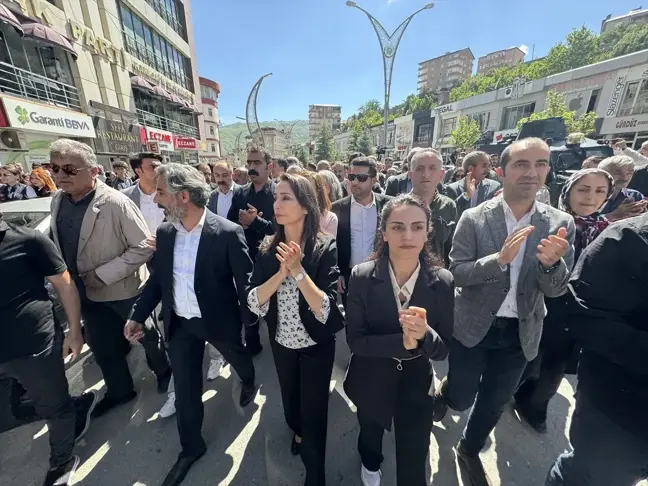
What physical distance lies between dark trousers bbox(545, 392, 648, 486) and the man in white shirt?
13.6 ft

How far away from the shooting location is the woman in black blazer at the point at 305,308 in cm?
192

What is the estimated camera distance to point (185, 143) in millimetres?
22406

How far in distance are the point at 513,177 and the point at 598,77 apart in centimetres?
3638

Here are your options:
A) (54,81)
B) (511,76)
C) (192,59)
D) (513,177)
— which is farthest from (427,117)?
(513,177)

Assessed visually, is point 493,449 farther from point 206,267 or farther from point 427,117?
point 427,117

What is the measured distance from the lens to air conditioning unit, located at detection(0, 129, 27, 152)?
9117 millimetres

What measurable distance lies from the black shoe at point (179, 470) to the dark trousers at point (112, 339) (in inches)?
45.4

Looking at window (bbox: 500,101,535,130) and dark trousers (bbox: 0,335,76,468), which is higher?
window (bbox: 500,101,535,130)

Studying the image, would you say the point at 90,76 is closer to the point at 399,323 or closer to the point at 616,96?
the point at 399,323

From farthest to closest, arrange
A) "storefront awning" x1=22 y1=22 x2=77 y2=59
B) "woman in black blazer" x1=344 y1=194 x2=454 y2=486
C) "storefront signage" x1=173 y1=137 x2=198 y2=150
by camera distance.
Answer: "storefront signage" x1=173 y1=137 x2=198 y2=150, "storefront awning" x1=22 y1=22 x2=77 y2=59, "woman in black blazer" x1=344 y1=194 x2=454 y2=486

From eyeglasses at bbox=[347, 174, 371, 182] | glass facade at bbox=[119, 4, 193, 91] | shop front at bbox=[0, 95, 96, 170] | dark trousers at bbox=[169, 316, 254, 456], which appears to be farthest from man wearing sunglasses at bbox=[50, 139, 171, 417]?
glass facade at bbox=[119, 4, 193, 91]

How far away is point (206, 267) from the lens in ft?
7.12

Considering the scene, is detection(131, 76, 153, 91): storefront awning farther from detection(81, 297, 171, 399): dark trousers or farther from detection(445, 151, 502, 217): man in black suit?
detection(445, 151, 502, 217): man in black suit

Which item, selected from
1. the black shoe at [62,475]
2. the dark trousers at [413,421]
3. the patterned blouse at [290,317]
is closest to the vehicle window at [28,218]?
the black shoe at [62,475]
